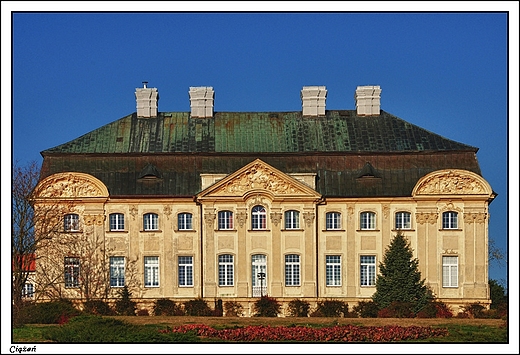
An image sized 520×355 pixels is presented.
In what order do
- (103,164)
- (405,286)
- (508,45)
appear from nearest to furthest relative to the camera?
(508,45) → (405,286) → (103,164)

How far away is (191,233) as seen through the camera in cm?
Result: 6506

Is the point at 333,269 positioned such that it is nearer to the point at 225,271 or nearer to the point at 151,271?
the point at 225,271

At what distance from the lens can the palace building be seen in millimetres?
64250

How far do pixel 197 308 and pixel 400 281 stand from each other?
10036mm

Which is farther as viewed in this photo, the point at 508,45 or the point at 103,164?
the point at 103,164

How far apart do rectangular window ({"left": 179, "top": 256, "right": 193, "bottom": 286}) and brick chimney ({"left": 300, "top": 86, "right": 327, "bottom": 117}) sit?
1133 centimetres

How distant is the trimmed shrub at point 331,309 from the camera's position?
6184 centimetres

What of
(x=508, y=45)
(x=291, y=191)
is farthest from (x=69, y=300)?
(x=508, y=45)

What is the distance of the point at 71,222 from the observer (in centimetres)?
6494

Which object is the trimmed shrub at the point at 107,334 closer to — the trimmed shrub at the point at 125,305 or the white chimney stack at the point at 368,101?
the trimmed shrub at the point at 125,305

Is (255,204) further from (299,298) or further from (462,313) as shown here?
(462,313)

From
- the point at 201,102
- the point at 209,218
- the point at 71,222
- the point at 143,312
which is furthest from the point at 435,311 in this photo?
the point at 71,222

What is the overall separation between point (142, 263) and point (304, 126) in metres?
12.0

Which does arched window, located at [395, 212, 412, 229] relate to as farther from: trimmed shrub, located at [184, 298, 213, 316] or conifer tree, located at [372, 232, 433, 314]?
trimmed shrub, located at [184, 298, 213, 316]
